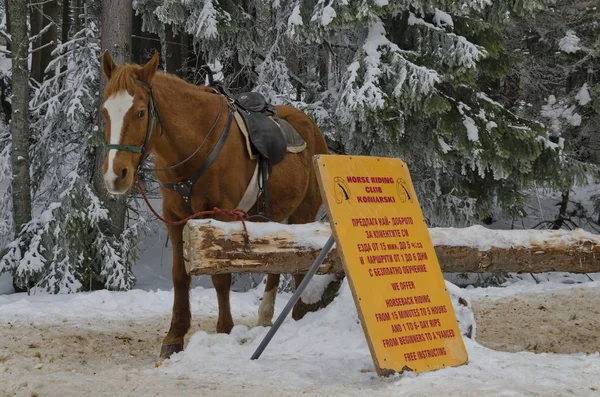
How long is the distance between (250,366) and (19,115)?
332 inches

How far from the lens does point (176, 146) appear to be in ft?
19.7

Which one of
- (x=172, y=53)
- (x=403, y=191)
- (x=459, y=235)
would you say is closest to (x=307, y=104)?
(x=172, y=53)

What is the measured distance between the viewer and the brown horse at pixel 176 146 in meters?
5.39

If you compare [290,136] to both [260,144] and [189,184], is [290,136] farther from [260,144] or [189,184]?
[189,184]

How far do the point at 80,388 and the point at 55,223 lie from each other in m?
7.14

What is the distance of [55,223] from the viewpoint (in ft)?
36.8

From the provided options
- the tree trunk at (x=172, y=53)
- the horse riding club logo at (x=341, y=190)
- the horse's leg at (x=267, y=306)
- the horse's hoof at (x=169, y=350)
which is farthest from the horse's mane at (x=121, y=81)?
the tree trunk at (x=172, y=53)

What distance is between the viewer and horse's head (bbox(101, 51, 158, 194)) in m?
5.26

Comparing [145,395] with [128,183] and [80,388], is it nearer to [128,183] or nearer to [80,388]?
[80,388]

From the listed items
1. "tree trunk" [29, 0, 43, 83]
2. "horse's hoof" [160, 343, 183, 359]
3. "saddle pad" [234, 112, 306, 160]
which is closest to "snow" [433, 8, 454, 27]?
"saddle pad" [234, 112, 306, 160]

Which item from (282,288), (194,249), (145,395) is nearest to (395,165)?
(194,249)

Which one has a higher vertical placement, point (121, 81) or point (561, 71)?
point (121, 81)

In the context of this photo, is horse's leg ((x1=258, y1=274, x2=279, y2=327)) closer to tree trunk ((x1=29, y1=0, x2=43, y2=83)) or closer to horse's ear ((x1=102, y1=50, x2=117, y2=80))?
horse's ear ((x1=102, y1=50, x2=117, y2=80))

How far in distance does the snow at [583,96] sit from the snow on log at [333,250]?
29.2 ft
